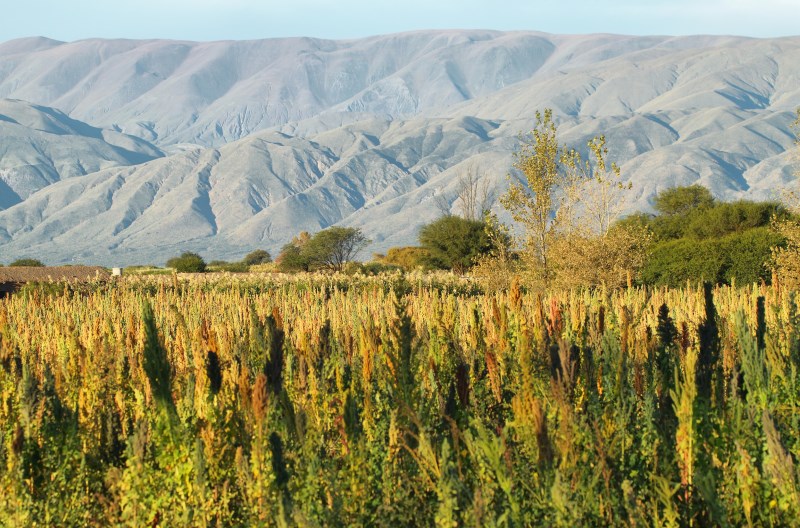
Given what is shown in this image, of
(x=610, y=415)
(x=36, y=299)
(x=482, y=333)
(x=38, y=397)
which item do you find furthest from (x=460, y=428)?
(x=36, y=299)

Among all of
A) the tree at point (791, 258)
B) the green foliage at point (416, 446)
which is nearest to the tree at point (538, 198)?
the tree at point (791, 258)

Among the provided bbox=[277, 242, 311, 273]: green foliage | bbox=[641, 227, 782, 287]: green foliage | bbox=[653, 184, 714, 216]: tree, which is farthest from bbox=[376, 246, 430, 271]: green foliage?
bbox=[653, 184, 714, 216]: tree

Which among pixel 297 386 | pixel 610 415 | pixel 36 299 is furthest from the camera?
pixel 36 299

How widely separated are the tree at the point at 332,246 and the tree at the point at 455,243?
35.2ft

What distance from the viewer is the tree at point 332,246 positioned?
5072 cm

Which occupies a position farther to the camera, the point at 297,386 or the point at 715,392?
Result: the point at 297,386

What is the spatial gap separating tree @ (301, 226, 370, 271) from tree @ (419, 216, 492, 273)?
10.7m

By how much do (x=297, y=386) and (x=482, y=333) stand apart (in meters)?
1.94

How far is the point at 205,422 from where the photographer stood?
372 cm

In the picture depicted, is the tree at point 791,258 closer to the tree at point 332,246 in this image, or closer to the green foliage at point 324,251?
the green foliage at point 324,251

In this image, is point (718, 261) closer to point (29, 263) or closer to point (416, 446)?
point (416, 446)

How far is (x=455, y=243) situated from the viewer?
37.9 metres

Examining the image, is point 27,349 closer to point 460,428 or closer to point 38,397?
point 38,397

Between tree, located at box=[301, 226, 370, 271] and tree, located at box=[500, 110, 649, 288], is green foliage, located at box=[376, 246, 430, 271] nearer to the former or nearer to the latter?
tree, located at box=[301, 226, 370, 271]
